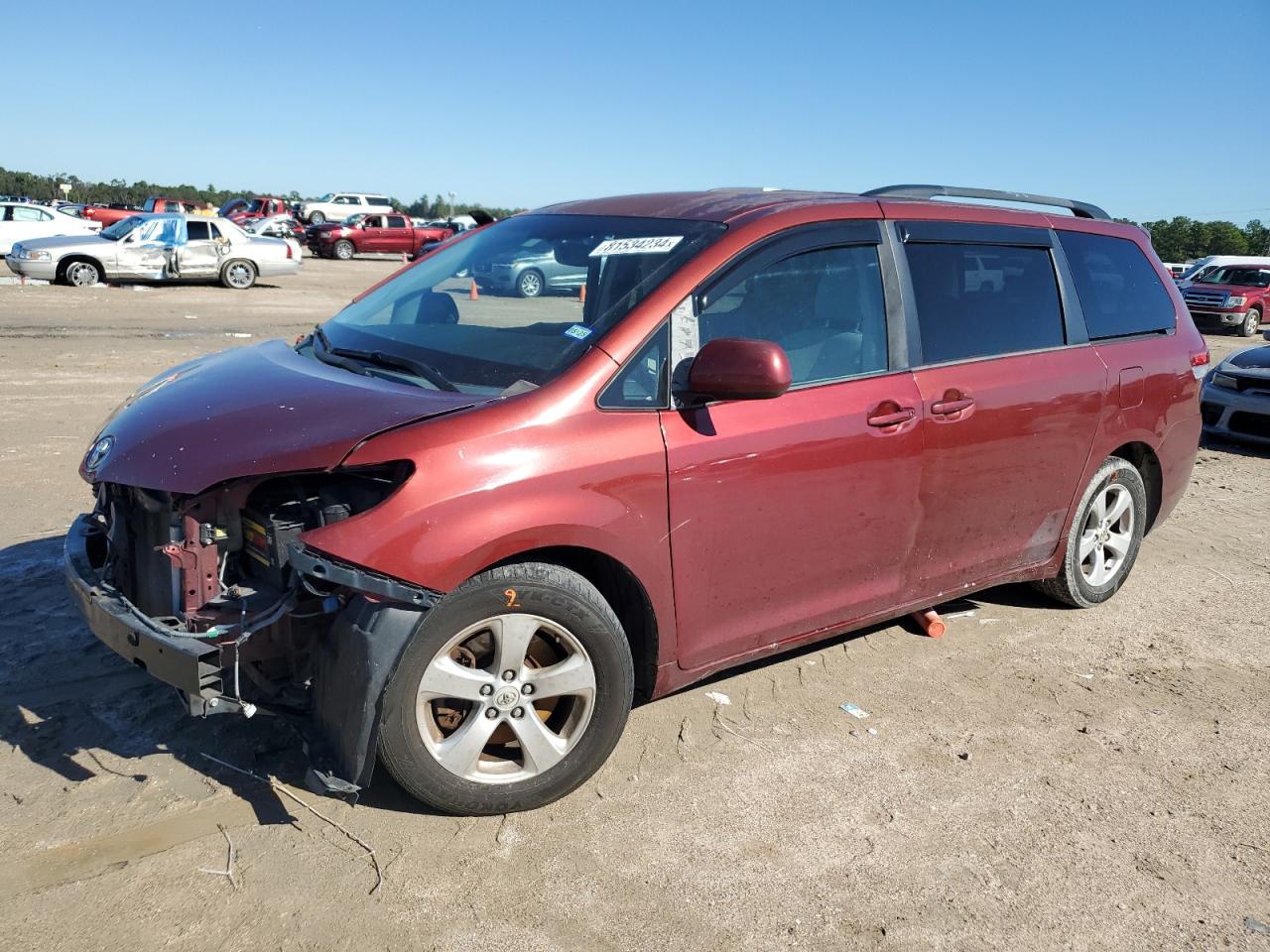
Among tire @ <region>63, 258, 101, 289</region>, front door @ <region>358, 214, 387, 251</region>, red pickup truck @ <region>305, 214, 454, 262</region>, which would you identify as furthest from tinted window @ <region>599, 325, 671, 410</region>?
front door @ <region>358, 214, 387, 251</region>

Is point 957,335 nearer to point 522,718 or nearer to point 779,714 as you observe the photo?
point 779,714

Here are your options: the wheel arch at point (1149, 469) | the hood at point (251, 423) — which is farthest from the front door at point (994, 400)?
the hood at point (251, 423)

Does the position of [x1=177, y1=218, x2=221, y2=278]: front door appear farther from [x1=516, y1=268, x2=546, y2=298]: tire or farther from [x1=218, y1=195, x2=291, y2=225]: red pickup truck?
[x1=218, y1=195, x2=291, y2=225]: red pickup truck

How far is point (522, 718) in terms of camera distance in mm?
3219

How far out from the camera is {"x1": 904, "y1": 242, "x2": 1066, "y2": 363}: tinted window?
4160 millimetres

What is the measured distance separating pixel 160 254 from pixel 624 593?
21.2m

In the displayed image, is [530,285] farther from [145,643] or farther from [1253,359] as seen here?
[1253,359]

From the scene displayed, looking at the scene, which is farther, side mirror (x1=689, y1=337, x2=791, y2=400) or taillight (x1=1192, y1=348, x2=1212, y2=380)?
taillight (x1=1192, y1=348, x2=1212, y2=380)

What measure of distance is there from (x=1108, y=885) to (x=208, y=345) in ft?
42.2

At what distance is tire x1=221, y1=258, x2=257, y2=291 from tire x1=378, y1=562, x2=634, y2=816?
21.9 meters

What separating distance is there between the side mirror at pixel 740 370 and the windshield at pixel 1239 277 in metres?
23.2

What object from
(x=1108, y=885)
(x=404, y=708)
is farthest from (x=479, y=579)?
(x=1108, y=885)

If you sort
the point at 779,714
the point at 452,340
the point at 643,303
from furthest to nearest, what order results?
the point at 779,714, the point at 452,340, the point at 643,303

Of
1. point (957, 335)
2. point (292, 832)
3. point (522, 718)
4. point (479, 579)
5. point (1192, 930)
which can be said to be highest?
point (957, 335)
